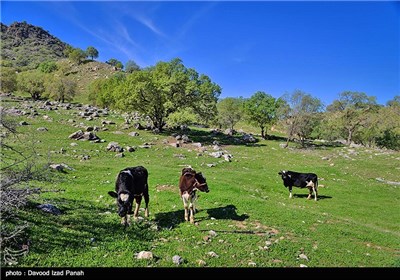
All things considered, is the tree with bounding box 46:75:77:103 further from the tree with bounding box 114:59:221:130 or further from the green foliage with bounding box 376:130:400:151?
the green foliage with bounding box 376:130:400:151

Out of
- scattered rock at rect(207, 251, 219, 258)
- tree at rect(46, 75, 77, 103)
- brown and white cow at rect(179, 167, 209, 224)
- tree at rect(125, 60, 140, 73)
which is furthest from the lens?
tree at rect(125, 60, 140, 73)

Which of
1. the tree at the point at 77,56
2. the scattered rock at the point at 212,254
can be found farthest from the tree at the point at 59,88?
the tree at the point at 77,56

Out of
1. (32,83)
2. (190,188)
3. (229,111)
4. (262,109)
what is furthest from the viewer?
(32,83)

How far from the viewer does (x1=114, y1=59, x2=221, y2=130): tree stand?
53750mm

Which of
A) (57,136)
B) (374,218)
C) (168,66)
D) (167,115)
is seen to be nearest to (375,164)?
(374,218)

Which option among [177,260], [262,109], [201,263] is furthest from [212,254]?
[262,109]

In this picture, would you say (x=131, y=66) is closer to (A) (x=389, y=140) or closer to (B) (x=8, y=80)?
(B) (x=8, y=80)

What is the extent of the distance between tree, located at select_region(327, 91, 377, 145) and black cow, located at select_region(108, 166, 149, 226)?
225 feet

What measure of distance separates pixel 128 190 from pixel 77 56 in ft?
612

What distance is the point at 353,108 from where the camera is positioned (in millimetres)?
71250

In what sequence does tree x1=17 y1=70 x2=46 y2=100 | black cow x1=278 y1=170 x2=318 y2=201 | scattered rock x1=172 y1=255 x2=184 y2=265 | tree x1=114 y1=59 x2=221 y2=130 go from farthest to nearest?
tree x1=17 y1=70 x2=46 y2=100
tree x1=114 y1=59 x2=221 y2=130
black cow x1=278 y1=170 x2=318 y2=201
scattered rock x1=172 y1=255 x2=184 y2=265

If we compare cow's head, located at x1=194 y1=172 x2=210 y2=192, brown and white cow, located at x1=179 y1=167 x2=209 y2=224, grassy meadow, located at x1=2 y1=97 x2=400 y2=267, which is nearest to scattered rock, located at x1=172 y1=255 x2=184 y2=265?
grassy meadow, located at x1=2 y1=97 x2=400 y2=267

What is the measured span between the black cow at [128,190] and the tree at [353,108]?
68.7m
